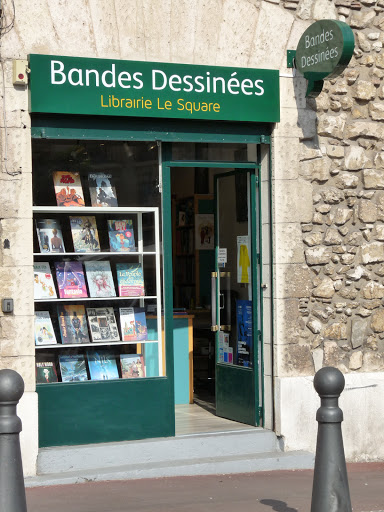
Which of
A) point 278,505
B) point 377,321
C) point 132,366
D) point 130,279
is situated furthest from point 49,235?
point 377,321

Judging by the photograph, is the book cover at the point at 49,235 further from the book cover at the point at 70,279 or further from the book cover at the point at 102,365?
the book cover at the point at 102,365

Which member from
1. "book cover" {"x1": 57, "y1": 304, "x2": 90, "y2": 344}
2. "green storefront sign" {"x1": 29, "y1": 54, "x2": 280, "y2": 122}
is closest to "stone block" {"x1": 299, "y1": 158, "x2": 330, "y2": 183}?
"green storefront sign" {"x1": 29, "y1": 54, "x2": 280, "y2": 122}

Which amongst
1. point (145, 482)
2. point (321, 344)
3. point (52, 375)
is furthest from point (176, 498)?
point (321, 344)

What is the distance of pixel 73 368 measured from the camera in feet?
26.0

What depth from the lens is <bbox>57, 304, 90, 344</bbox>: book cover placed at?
26.1ft

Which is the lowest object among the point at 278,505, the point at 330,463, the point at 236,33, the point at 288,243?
the point at 278,505

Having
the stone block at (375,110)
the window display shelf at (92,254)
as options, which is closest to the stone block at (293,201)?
the stone block at (375,110)

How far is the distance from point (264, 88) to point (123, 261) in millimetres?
2039

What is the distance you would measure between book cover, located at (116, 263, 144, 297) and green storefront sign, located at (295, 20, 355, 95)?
228 cm

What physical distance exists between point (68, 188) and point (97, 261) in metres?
0.71

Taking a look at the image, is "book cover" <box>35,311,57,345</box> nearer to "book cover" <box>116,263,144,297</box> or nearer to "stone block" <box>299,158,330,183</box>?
"book cover" <box>116,263,144,297</box>

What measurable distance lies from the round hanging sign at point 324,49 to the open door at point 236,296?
3.51 feet

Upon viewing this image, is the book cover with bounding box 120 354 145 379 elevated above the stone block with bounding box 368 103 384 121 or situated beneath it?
situated beneath

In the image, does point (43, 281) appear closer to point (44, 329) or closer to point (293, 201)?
point (44, 329)
